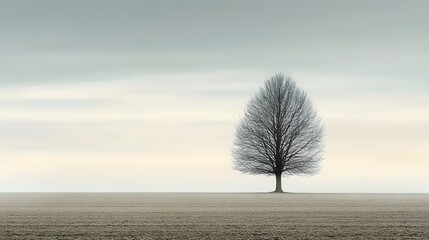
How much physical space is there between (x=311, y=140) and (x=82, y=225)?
135ft

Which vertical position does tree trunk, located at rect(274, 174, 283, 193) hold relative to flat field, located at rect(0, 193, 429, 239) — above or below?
above

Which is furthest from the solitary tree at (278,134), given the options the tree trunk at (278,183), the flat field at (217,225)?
the flat field at (217,225)

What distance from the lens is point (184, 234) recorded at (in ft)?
71.3

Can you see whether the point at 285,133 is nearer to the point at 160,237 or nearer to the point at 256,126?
the point at 256,126

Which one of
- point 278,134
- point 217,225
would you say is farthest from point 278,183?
point 217,225

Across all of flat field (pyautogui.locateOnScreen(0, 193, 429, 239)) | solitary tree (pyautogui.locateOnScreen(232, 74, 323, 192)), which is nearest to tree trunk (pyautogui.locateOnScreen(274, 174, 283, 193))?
solitary tree (pyautogui.locateOnScreen(232, 74, 323, 192))

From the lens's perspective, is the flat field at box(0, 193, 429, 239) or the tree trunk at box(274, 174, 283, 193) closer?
the flat field at box(0, 193, 429, 239)

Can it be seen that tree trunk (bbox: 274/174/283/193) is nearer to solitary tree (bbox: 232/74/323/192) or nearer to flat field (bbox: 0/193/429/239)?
solitary tree (bbox: 232/74/323/192)

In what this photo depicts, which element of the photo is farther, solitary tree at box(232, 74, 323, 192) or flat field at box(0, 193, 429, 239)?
solitary tree at box(232, 74, 323, 192)

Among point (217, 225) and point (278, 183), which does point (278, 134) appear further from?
point (217, 225)

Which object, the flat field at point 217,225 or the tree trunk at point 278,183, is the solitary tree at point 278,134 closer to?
the tree trunk at point 278,183

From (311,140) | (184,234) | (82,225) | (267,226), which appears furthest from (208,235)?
(311,140)

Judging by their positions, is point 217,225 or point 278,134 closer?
point 217,225

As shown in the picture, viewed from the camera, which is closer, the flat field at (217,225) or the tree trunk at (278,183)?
the flat field at (217,225)
